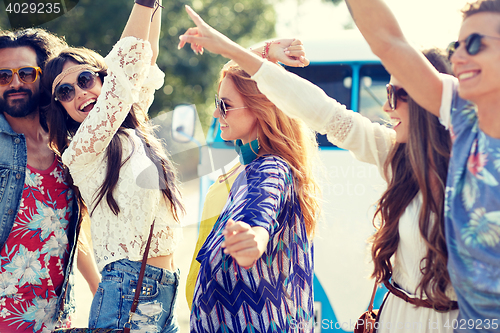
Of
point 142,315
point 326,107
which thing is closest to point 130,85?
point 326,107

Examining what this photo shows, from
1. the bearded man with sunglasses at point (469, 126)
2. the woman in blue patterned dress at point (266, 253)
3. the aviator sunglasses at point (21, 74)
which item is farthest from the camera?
the aviator sunglasses at point (21, 74)

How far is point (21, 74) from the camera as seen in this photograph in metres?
2.32

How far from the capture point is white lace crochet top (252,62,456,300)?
1496mm

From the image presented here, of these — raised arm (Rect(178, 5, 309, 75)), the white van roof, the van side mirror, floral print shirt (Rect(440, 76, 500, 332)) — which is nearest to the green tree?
the van side mirror

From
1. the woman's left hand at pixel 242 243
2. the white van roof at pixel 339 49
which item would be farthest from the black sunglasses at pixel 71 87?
the white van roof at pixel 339 49

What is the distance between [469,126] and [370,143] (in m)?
0.42

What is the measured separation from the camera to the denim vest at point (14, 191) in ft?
7.03

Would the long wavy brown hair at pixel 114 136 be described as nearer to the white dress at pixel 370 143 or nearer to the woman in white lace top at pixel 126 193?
the woman in white lace top at pixel 126 193

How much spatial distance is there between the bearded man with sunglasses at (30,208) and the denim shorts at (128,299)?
1.48 ft

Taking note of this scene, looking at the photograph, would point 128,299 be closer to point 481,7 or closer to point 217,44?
point 217,44

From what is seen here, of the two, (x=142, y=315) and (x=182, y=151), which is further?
(x=182, y=151)

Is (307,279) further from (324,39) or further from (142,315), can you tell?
(324,39)

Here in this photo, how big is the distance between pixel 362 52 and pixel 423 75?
92.2 inches

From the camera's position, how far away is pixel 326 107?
1.55 metres
